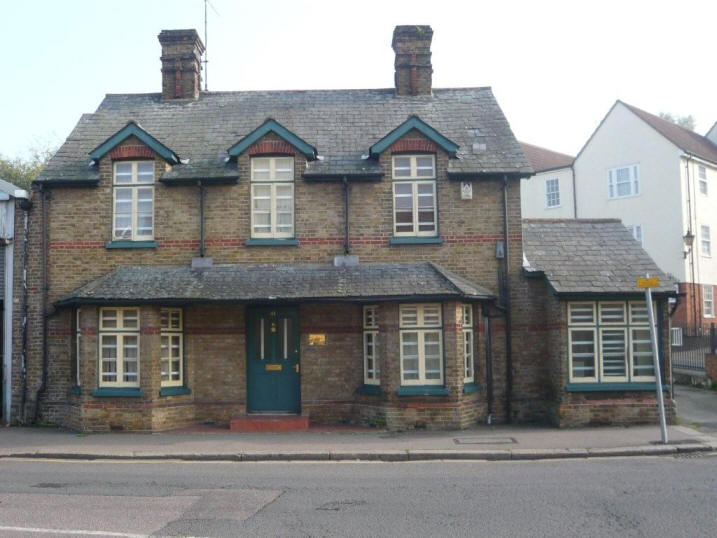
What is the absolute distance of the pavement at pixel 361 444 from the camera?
1148 cm

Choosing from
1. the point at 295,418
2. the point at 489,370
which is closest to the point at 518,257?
the point at 489,370

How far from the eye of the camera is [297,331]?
1524 cm

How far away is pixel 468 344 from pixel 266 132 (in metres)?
6.42

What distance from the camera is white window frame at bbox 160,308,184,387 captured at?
48.3 ft

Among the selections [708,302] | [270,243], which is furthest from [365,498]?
[708,302]

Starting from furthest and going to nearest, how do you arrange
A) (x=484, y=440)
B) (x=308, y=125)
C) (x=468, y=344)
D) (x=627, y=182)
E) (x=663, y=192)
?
(x=627, y=182)
(x=663, y=192)
(x=308, y=125)
(x=468, y=344)
(x=484, y=440)

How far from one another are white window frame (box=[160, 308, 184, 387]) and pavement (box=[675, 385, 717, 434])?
10592 millimetres

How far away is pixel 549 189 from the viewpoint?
38.0 m

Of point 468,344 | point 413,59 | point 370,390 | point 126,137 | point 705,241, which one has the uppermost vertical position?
point 413,59

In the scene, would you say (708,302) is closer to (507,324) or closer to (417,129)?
(507,324)

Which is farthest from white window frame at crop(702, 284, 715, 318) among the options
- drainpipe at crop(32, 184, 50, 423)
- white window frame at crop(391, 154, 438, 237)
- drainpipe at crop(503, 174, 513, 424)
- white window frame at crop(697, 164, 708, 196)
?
drainpipe at crop(32, 184, 50, 423)

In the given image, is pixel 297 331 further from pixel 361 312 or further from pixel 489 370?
pixel 489 370

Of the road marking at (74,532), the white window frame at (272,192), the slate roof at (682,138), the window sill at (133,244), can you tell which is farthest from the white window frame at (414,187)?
the slate roof at (682,138)

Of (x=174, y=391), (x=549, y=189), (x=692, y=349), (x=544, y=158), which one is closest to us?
(x=174, y=391)
